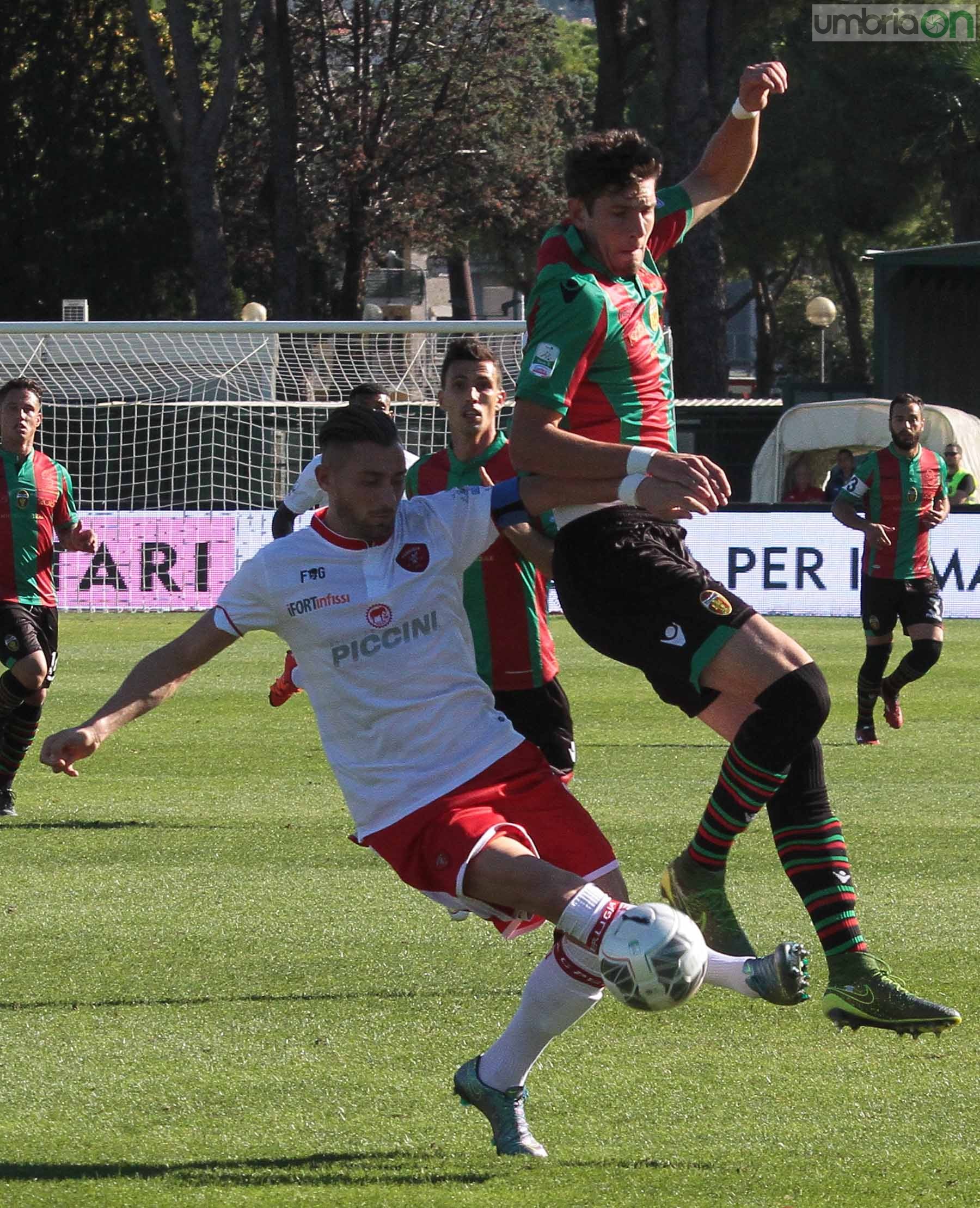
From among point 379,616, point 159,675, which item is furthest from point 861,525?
point 159,675

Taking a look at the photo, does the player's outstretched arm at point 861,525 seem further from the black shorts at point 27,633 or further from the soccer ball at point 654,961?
the soccer ball at point 654,961

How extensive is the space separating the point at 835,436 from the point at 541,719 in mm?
21223

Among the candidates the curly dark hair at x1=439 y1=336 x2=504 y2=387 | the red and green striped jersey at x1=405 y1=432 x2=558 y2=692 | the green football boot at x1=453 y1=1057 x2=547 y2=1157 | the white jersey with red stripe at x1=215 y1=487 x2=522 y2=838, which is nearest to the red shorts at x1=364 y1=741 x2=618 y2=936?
the white jersey with red stripe at x1=215 y1=487 x2=522 y2=838

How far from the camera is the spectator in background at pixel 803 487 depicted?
88.4 ft

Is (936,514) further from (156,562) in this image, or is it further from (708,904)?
(156,562)

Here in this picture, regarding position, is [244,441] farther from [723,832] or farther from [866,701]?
[723,832]

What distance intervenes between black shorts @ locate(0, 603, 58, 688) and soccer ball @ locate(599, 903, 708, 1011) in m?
6.92

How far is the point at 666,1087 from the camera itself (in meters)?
5.12

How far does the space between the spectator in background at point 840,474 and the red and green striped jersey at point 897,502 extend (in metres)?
11.8

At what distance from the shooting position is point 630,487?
4652mm

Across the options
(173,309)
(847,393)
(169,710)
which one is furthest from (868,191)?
(169,710)

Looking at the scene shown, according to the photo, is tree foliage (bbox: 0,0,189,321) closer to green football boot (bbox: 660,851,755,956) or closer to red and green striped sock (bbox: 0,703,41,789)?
red and green striped sock (bbox: 0,703,41,789)

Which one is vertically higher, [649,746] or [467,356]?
[467,356]

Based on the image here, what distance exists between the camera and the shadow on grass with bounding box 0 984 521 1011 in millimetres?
→ 6098
